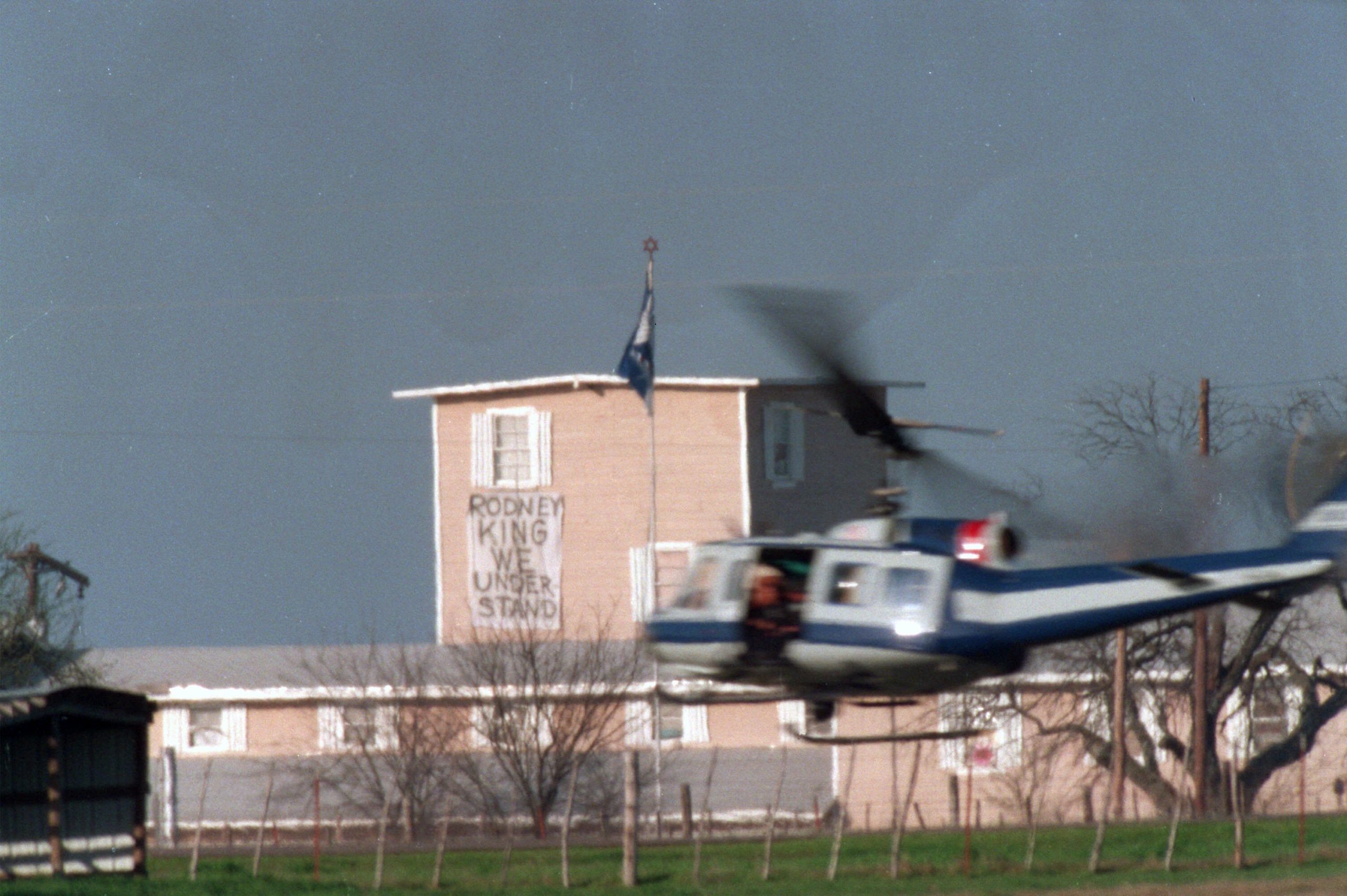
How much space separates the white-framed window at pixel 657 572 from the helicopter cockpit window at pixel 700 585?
24.2 m

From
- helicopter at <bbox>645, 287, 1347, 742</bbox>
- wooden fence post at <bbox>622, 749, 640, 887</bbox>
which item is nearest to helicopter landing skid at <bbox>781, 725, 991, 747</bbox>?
helicopter at <bbox>645, 287, 1347, 742</bbox>

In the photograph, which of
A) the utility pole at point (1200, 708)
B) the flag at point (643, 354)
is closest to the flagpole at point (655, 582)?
the flag at point (643, 354)

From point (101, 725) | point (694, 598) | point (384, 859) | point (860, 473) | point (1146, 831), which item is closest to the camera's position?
point (694, 598)

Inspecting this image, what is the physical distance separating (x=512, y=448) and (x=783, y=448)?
6.86m

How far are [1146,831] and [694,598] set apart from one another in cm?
2093

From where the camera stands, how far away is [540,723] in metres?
39.8

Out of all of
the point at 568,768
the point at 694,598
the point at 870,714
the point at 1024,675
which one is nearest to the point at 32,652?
the point at 568,768

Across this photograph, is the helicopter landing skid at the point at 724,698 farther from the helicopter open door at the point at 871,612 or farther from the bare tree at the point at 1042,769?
the bare tree at the point at 1042,769

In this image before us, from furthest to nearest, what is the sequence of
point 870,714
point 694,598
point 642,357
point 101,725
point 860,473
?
point 860,473 < point 870,714 < point 642,357 < point 101,725 < point 694,598

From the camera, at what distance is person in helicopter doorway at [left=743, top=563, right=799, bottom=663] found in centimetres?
1538

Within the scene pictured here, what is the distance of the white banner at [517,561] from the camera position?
4222 cm

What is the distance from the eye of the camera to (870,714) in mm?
38656

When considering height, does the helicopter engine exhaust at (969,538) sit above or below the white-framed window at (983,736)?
above

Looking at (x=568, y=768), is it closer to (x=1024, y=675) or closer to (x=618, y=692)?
(x=618, y=692)
